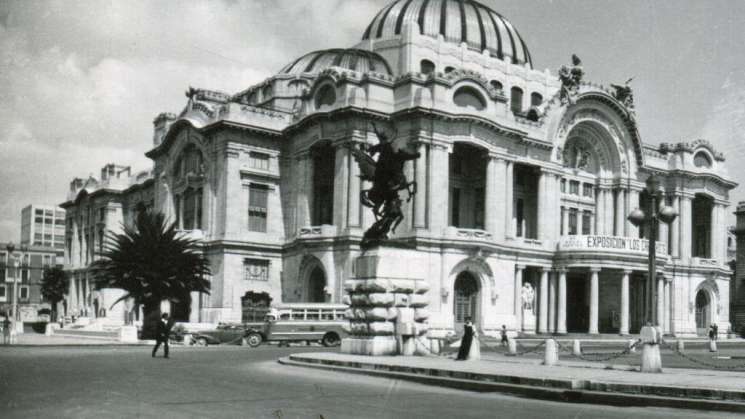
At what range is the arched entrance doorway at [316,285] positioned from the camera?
55.4 metres

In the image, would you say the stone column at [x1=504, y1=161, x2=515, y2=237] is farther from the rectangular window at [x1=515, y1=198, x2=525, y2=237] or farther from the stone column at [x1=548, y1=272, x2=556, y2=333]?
the stone column at [x1=548, y1=272, x2=556, y2=333]

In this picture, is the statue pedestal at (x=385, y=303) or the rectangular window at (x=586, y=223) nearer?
the statue pedestal at (x=385, y=303)

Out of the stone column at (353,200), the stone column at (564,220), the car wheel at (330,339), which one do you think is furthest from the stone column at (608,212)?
the car wheel at (330,339)

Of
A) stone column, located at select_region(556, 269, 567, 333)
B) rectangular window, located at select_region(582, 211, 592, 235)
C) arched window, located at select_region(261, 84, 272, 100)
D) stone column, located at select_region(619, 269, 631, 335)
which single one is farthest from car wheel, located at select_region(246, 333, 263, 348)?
rectangular window, located at select_region(582, 211, 592, 235)

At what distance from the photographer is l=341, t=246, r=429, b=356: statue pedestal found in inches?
1067

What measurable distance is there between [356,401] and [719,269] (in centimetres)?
6064

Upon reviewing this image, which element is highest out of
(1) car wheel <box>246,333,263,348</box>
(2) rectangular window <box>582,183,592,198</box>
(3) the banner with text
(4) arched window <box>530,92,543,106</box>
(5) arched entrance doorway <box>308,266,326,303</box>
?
(4) arched window <box>530,92,543,106</box>

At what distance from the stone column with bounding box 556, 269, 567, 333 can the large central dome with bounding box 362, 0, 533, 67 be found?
1960 cm

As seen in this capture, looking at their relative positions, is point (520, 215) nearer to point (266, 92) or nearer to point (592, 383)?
point (266, 92)

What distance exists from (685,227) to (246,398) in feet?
194

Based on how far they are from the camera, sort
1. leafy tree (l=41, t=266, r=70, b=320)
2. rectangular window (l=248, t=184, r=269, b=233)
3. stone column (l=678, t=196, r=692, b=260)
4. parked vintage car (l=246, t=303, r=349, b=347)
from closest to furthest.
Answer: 1. parked vintage car (l=246, t=303, r=349, b=347)
2. rectangular window (l=248, t=184, r=269, b=233)
3. stone column (l=678, t=196, r=692, b=260)
4. leafy tree (l=41, t=266, r=70, b=320)

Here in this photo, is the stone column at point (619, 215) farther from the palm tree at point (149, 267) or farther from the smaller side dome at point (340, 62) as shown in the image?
the palm tree at point (149, 267)

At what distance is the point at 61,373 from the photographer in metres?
21.1

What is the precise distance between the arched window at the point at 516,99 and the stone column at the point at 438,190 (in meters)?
18.7
